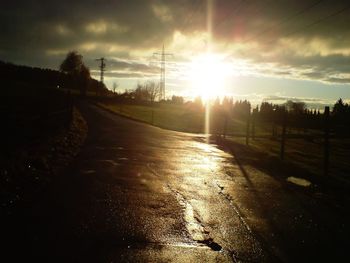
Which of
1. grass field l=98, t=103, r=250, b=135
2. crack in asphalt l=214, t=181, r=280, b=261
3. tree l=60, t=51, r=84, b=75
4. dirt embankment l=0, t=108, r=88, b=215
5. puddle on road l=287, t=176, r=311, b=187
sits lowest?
grass field l=98, t=103, r=250, b=135

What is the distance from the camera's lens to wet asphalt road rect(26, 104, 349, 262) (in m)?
4.92

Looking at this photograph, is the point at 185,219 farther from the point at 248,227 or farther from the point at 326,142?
the point at 326,142

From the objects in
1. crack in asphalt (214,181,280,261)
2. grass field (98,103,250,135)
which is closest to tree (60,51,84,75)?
grass field (98,103,250,135)

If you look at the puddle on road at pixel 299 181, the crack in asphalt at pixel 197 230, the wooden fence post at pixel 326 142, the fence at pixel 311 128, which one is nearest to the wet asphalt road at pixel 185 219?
the crack in asphalt at pixel 197 230

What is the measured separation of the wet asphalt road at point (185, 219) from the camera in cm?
492

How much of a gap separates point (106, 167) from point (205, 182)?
3164 millimetres

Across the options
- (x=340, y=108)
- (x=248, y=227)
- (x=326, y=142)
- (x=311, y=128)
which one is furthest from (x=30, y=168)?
(x=340, y=108)

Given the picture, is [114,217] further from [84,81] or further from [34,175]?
[84,81]

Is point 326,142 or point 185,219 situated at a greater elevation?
point 326,142

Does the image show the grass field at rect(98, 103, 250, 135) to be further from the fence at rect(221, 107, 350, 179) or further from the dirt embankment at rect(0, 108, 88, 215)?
the dirt embankment at rect(0, 108, 88, 215)

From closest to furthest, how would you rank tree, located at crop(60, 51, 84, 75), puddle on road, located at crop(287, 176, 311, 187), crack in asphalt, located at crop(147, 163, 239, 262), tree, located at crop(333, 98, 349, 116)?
crack in asphalt, located at crop(147, 163, 239, 262), puddle on road, located at crop(287, 176, 311, 187), tree, located at crop(333, 98, 349, 116), tree, located at crop(60, 51, 84, 75)

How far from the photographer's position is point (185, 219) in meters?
6.45

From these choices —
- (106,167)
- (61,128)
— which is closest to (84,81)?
(61,128)

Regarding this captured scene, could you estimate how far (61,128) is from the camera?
60.0 ft
